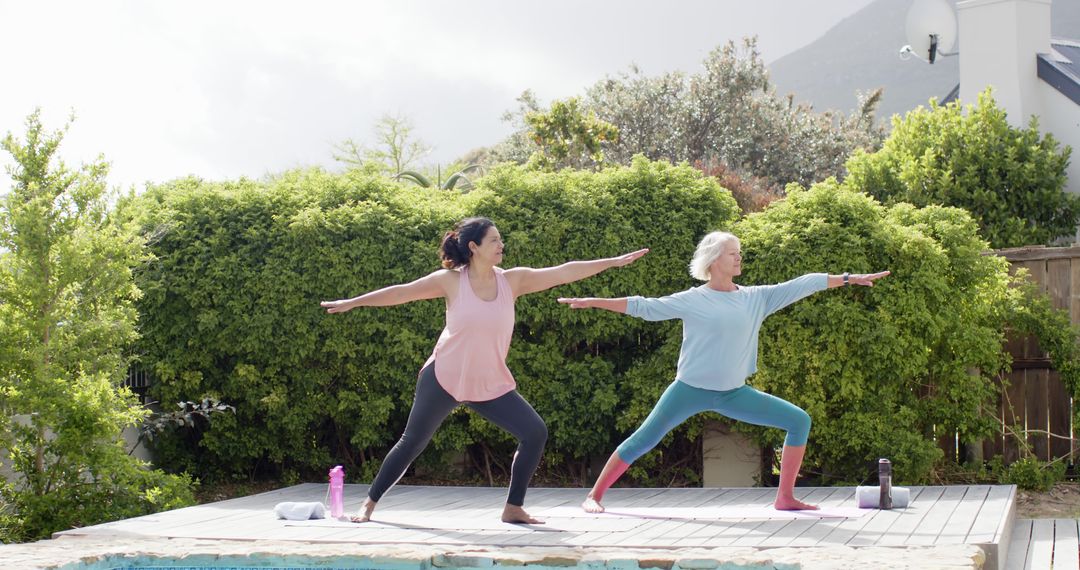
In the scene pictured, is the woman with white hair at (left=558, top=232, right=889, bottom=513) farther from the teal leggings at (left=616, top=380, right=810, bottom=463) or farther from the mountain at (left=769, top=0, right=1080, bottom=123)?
the mountain at (left=769, top=0, right=1080, bottom=123)

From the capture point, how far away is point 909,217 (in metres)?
9.39

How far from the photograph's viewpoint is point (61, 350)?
26.1 ft

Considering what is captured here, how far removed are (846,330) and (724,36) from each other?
26.4 meters

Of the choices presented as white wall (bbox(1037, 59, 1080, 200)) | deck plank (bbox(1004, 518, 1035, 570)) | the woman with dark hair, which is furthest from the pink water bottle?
Answer: white wall (bbox(1037, 59, 1080, 200))

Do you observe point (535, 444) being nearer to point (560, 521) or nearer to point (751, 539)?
point (560, 521)

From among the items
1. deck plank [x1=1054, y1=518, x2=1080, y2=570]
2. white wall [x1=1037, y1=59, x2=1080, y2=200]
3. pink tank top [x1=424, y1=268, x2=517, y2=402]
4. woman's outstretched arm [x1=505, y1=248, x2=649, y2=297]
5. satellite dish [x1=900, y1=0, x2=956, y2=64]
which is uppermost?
satellite dish [x1=900, y1=0, x2=956, y2=64]

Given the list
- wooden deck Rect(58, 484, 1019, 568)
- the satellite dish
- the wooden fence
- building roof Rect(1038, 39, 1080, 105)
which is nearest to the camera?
wooden deck Rect(58, 484, 1019, 568)

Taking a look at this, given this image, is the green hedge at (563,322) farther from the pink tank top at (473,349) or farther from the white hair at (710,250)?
the pink tank top at (473,349)

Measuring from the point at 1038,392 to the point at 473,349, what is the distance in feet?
18.6

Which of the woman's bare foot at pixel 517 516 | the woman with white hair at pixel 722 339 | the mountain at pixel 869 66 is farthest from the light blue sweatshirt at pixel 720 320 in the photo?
the mountain at pixel 869 66

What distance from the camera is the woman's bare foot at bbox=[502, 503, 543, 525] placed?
6730mm

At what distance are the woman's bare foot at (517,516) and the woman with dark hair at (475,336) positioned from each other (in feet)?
0.69

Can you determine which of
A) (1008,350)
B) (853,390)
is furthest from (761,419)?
(1008,350)

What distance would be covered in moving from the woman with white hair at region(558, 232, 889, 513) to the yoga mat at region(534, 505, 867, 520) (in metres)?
0.35
